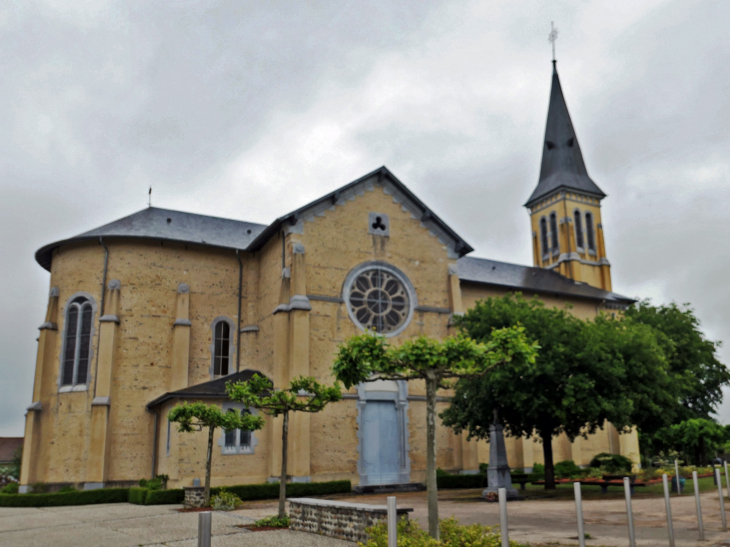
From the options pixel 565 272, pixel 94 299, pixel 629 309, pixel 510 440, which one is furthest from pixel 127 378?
pixel 565 272

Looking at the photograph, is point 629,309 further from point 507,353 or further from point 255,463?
point 507,353

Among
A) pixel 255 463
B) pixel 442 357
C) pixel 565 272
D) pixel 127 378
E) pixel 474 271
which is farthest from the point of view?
pixel 565 272

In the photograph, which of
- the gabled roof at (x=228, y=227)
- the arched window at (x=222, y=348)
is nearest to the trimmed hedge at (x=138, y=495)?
the arched window at (x=222, y=348)

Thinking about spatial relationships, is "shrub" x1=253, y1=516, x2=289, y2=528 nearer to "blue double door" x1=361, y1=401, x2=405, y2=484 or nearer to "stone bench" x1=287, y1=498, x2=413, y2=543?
"stone bench" x1=287, y1=498, x2=413, y2=543

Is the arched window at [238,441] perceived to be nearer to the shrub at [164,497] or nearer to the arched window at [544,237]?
the shrub at [164,497]

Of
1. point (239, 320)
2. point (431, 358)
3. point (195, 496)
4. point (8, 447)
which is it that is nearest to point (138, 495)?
point (195, 496)

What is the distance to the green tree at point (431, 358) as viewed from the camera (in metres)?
10.4

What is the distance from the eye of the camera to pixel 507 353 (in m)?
10.8

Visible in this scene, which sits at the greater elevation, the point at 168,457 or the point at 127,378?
the point at 127,378

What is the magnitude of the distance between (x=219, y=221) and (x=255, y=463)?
568 inches

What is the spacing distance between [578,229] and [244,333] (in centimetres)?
3268

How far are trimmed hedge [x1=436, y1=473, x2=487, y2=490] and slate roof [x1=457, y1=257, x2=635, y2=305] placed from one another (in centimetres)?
1157

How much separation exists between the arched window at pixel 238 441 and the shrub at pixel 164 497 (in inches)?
129

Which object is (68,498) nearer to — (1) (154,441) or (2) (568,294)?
(1) (154,441)
